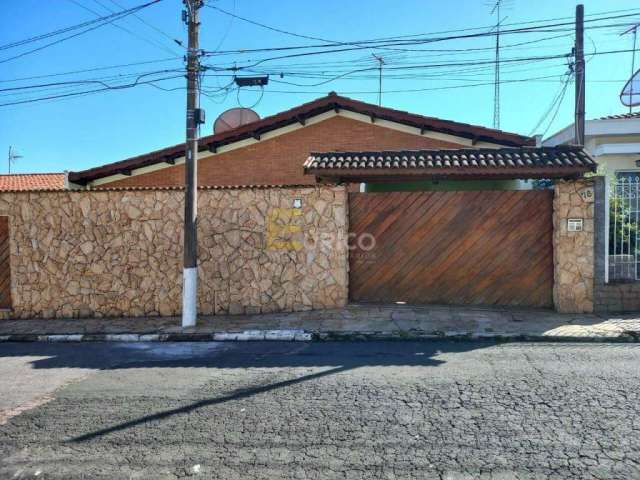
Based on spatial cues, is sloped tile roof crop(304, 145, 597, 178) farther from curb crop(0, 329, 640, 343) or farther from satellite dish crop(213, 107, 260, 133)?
satellite dish crop(213, 107, 260, 133)

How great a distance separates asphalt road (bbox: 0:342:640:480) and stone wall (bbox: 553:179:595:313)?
1971 millimetres

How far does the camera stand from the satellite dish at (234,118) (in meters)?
13.9

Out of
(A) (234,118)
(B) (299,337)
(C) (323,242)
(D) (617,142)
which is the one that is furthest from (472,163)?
(A) (234,118)

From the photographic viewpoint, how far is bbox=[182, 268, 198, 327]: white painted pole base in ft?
25.6

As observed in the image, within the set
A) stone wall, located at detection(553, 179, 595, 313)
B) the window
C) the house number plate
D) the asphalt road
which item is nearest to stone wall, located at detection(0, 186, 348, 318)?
the window

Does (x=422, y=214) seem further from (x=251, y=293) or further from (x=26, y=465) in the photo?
(x=26, y=465)

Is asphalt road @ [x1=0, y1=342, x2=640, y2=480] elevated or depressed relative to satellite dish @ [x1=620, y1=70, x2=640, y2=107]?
depressed

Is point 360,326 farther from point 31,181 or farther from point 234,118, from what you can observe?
→ point 31,181

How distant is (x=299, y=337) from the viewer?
6.94m

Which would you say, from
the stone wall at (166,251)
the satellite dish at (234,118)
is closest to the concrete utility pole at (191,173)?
the stone wall at (166,251)

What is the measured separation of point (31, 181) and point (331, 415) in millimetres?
26982

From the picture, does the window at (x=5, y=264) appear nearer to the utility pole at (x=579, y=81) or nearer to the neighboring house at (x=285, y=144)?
the neighboring house at (x=285, y=144)

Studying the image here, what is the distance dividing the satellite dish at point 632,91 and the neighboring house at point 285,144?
15.3ft

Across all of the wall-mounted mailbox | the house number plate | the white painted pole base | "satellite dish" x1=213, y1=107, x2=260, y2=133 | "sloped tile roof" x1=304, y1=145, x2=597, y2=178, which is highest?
"satellite dish" x1=213, y1=107, x2=260, y2=133
